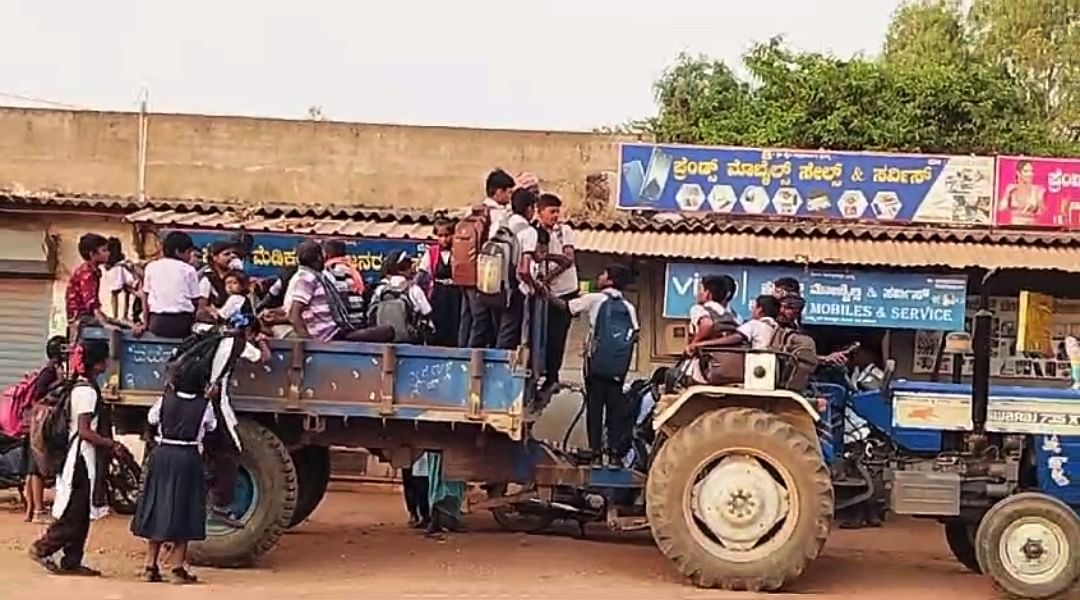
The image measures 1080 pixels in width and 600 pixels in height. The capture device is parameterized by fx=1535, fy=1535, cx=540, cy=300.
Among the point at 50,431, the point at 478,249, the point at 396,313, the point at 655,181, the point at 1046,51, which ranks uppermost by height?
the point at 1046,51

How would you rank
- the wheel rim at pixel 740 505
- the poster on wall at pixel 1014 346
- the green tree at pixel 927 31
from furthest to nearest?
1. the green tree at pixel 927 31
2. the poster on wall at pixel 1014 346
3. the wheel rim at pixel 740 505

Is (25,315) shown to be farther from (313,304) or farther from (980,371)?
(980,371)

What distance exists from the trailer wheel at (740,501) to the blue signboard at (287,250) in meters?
5.16

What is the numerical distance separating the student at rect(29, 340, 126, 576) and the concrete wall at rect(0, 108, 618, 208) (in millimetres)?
10227

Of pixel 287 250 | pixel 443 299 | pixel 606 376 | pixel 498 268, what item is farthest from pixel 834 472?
pixel 287 250

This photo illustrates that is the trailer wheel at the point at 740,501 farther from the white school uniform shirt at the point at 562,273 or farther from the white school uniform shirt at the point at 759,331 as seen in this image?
the white school uniform shirt at the point at 562,273

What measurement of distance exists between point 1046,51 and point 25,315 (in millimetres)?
18585

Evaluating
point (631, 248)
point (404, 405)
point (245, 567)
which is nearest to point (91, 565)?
point (245, 567)

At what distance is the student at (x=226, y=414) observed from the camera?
31.0 ft

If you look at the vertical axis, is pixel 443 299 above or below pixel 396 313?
above

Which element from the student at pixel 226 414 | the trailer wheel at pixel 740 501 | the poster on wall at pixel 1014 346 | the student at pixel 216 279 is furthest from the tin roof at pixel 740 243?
the student at pixel 226 414

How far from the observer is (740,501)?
9805 millimetres

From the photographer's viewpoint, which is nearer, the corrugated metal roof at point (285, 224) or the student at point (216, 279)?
the student at point (216, 279)

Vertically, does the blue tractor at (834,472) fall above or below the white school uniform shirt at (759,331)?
below
